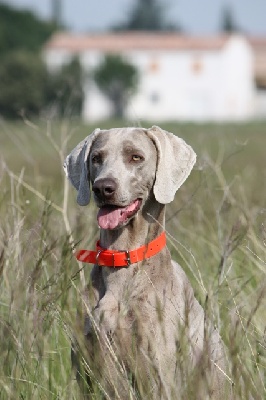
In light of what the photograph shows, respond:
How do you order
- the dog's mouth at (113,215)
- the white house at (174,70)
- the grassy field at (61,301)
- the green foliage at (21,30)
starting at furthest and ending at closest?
the green foliage at (21,30) → the white house at (174,70) → the dog's mouth at (113,215) → the grassy field at (61,301)

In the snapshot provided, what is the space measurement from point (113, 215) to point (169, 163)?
1.07 ft

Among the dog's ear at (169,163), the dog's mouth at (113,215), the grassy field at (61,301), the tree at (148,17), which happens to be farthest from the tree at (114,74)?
the dog's mouth at (113,215)

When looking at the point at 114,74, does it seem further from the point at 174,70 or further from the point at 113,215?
the point at 113,215

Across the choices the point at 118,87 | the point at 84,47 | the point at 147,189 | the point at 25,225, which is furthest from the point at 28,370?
the point at 84,47

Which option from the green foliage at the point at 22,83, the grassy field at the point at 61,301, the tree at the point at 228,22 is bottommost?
the tree at the point at 228,22

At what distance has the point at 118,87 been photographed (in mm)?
80438

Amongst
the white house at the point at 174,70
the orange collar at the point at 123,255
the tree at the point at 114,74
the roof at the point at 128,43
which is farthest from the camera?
the roof at the point at 128,43

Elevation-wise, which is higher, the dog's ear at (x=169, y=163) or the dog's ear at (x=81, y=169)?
the dog's ear at (x=169, y=163)

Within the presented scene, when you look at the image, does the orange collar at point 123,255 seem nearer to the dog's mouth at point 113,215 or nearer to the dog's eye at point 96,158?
the dog's mouth at point 113,215

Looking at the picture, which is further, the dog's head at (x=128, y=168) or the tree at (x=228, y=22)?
the tree at (x=228, y=22)

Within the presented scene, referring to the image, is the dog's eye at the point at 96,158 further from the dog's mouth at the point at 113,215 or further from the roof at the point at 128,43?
the roof at the point at 128,43

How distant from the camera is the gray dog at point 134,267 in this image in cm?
404

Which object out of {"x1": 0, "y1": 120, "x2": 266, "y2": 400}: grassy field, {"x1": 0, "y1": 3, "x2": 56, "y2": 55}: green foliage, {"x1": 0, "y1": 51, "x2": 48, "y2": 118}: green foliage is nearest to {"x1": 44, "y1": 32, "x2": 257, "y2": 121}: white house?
{"x1": 0, "y1": 3, "x2": 56, "y2": 55}: green foliage

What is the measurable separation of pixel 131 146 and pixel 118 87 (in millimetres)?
76501
